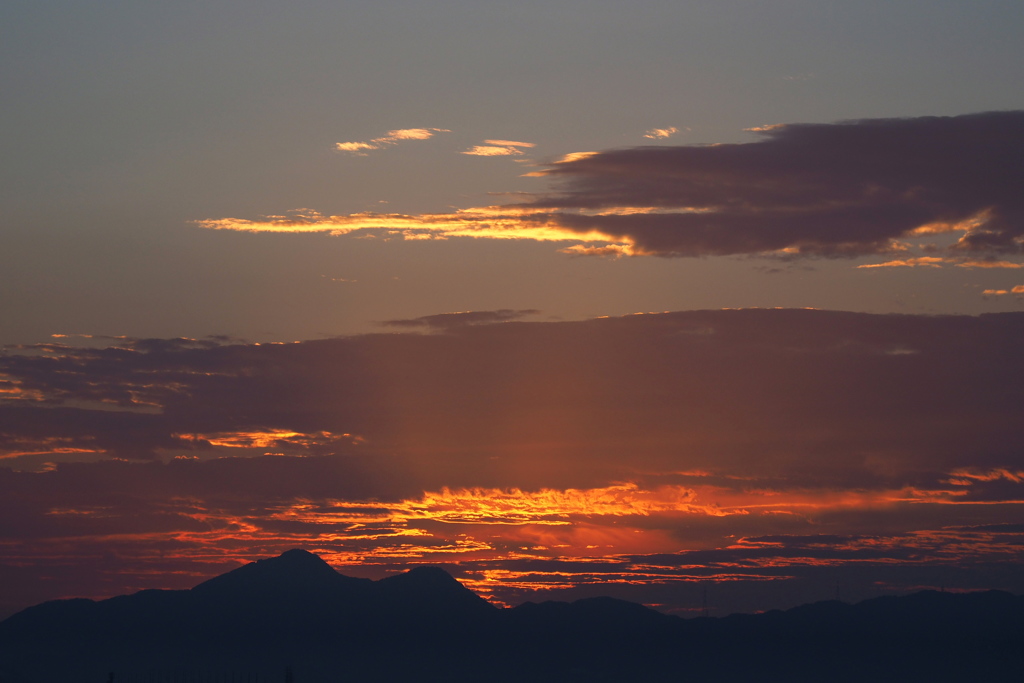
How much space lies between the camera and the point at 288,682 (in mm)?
182000

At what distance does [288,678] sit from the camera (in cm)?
18262

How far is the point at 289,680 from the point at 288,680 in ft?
6.90

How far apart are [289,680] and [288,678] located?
209 cm

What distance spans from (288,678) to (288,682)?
788mm

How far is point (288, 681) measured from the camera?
599 ft

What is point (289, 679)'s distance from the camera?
7254 inches

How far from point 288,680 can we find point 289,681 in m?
2.03

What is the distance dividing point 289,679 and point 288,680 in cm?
180

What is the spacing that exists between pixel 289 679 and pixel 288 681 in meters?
1.77

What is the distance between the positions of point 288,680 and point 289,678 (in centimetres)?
203

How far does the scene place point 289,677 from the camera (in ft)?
609

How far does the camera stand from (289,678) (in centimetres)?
18450

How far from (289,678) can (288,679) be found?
2.33 meters

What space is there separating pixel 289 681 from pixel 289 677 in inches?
51.4
